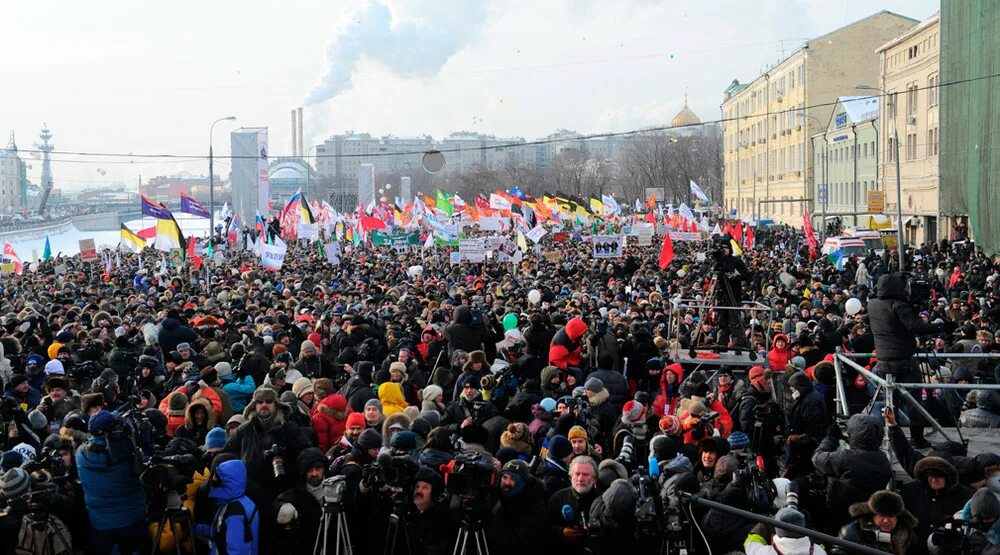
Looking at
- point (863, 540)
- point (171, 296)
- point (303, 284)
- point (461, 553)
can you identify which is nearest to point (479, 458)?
point (461, 553)

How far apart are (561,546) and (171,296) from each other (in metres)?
15.0

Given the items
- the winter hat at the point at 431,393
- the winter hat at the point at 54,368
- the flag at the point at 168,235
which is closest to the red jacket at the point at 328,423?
the winter hat at the point at 431,393

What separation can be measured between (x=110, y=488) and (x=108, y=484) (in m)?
0.03

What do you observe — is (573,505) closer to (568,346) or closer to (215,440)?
(215,440)

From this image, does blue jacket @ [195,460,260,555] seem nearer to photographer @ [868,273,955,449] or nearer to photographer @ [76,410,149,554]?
photographer @ [76,410,149,554]

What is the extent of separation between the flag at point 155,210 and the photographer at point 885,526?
25028 mm

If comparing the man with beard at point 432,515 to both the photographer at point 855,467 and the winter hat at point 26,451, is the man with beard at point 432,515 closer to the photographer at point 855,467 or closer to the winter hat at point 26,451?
the photographer at point 855,467

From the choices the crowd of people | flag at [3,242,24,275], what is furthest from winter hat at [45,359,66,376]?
flag at [3,242,24,275]

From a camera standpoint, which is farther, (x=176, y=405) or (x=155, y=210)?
(x=155, y=210)

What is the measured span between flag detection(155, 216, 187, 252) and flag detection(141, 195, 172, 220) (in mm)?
205

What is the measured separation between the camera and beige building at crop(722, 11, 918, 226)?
65312 mm

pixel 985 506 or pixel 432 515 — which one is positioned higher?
pixel 985 506

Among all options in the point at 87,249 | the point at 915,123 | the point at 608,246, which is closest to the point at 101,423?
the point at 608,246

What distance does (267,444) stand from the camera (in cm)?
Result: 757
